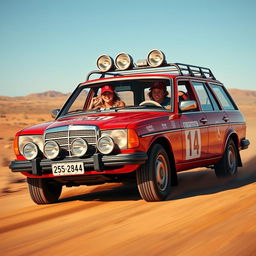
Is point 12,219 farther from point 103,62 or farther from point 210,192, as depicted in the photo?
point 103,62

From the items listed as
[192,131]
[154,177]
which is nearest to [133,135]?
[154,177]

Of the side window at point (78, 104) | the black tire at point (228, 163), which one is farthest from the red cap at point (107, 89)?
the black tire at point (228, 163)

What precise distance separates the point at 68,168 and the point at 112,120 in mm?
786

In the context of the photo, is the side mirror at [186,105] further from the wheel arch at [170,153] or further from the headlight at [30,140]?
the headlight at [30,140]

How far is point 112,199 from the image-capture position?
713cm

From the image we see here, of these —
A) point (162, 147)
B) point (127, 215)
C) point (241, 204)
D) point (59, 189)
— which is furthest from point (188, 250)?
point (59, 189)

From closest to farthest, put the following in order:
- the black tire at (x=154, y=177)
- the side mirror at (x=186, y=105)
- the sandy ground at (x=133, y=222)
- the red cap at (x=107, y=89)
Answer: the sandy ground at (x=133, y=222)
the black tire at (x=154, y=177)
the side mirror at (x=186, y=105)
the red cap at (x=107, y=89)

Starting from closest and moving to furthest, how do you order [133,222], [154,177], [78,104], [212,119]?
[133,222] < [154,177] < [212,119] < [78,104]

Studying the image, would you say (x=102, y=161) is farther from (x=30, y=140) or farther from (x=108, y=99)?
(x=108, y=99)

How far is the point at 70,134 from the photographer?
21.2ft

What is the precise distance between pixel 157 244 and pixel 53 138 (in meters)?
2.67

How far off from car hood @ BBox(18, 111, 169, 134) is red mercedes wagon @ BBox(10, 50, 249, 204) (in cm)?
1

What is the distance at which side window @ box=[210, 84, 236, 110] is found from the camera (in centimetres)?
961

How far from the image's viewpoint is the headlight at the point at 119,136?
625 centimetres
